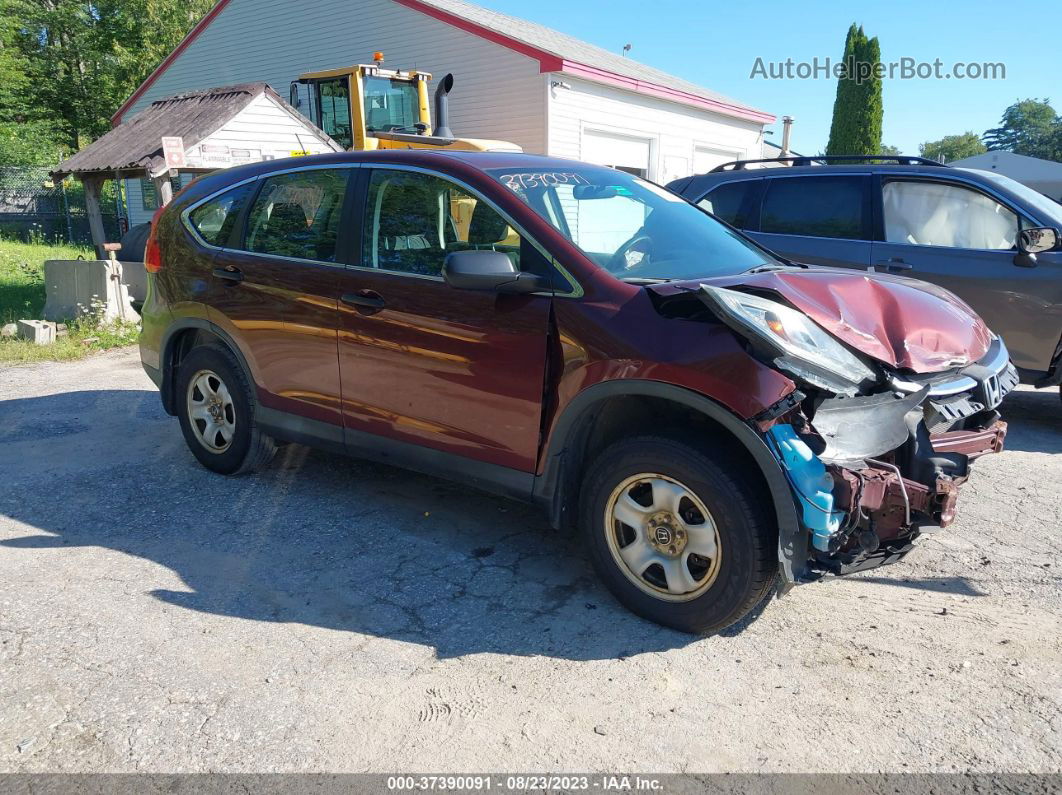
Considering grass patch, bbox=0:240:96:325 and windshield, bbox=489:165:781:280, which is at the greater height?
windshield, bbox=489:165:781:280

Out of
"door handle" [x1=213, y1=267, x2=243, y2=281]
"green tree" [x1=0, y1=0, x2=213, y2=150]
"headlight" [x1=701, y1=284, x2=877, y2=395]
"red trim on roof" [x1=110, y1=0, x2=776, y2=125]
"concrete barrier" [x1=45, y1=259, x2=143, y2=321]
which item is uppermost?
"green tree" [x1=0, y1=0, x2=213, y2=150]

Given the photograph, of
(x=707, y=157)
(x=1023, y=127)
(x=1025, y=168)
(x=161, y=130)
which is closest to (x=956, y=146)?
(x=1023, y=127)

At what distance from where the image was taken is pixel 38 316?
10562 millimetres

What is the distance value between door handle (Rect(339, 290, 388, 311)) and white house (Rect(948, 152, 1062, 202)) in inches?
1551

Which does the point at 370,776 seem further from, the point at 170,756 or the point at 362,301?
the point at 362,301

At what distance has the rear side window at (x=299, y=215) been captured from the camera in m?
4.12

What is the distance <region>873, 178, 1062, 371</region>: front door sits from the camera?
5.64 m

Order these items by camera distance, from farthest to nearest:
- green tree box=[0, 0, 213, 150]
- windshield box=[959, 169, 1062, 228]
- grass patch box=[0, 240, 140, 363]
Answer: green tree box=[0, 0, 213, 150] → grass patch box=[0, 240, 140, 363] → windshield box=[959, 169, 1062, 228]

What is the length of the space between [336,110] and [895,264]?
10.8m

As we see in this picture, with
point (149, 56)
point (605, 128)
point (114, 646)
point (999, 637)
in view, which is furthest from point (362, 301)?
point (149, 56)

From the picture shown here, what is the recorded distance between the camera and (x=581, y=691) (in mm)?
2832

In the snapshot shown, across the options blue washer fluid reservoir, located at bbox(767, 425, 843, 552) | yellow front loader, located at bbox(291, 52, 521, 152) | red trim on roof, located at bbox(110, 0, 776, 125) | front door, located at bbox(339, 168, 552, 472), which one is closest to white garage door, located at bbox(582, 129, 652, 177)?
red trim on roof, located at bbox(110, 0, 776, 125)

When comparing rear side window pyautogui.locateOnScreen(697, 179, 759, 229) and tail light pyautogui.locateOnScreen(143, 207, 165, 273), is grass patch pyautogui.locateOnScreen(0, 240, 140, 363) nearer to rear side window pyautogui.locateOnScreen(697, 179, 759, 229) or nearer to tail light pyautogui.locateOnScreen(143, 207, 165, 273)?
tail light pyautogui.locateOnScreen(143, 207, 165, 273)

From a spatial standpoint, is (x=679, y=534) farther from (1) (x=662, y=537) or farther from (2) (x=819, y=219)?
(2) (x=819, y=219)
